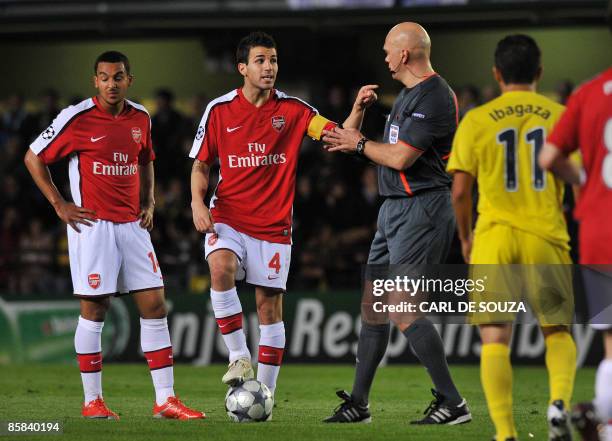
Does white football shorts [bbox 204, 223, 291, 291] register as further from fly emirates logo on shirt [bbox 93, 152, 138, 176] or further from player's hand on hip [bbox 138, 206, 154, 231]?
fly emirates logo on shirt [bbox 93, 152, 138, 176]

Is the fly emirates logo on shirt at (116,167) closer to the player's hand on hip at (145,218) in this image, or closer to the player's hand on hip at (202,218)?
the player's hand on hip at (145,218)

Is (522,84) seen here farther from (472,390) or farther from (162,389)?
(472,390)

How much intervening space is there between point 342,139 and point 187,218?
8.20 meters

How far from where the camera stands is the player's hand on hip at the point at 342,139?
759cm

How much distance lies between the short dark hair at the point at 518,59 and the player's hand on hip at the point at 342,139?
5.08ft

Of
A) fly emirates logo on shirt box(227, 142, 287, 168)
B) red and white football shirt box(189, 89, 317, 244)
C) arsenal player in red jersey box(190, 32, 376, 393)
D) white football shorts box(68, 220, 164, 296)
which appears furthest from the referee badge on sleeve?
white football shorts box(68, 220, 164, 296)

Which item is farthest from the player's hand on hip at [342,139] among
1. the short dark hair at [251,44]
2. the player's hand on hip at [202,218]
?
the player's hand on hip at [202,218]

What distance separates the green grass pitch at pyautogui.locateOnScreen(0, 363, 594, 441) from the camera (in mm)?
7016

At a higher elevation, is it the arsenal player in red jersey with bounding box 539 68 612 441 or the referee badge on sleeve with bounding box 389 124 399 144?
the referee badge on sleeve with bounding box 389 124 399 144

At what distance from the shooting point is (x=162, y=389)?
799 cm

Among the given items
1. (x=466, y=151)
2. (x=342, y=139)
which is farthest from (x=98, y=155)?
(x=466, y=151)

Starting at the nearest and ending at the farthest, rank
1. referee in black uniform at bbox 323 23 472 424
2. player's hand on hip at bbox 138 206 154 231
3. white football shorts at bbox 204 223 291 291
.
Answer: referee in black uniform at bbox 323 23 472 424, white football shorts at bbox 204 223 291 291, player's hand on hip at bbox 138 206 154 231

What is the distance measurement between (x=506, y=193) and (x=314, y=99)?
1435 cm

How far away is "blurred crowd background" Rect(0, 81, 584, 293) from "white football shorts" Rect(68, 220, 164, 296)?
613 cm
